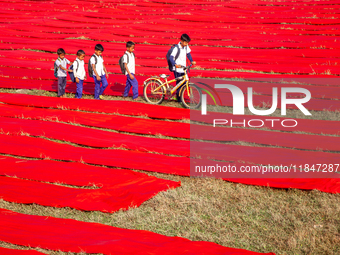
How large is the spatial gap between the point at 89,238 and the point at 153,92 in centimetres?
524

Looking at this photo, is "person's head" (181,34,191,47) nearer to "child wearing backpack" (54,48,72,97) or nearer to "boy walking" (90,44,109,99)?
"boy walking" (90,44,109,99)

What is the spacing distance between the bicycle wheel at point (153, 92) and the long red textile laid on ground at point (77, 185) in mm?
3363

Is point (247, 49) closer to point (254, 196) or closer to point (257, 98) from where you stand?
point (257, 98)

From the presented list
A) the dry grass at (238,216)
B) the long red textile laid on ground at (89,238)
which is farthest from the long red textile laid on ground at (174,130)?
the long red textile laid on ground at (89,238)

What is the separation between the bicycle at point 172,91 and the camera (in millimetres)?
8617

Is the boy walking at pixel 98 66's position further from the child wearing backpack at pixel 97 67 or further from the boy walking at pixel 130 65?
the boy walking at pixel 130 65

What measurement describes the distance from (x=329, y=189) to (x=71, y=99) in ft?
22.1

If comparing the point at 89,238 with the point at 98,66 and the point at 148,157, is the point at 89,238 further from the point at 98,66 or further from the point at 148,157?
the point at 98,66

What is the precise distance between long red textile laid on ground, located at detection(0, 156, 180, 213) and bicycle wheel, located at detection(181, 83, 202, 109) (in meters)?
3.22

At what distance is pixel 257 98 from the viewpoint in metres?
9.09

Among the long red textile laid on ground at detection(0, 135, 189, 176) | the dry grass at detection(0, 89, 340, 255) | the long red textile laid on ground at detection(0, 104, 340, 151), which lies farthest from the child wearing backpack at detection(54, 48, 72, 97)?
the dry grass at detection(0, 89, 340, 255)

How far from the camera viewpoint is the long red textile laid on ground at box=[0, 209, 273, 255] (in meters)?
4.05

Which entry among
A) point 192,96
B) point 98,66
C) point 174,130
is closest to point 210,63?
point 192,96

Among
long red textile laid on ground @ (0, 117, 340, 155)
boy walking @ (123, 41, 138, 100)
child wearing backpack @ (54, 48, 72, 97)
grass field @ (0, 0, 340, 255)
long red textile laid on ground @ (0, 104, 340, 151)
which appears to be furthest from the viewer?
child wearing backpack @ (54, 48, 72, 97)
